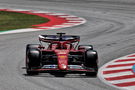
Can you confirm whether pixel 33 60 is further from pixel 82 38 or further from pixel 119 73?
pixel 82 38

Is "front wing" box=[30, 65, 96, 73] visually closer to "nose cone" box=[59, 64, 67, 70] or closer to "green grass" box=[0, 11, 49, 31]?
"nose cone" box=[59, 64, 67, 70]

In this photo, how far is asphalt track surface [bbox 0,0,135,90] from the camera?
12746 millimetres

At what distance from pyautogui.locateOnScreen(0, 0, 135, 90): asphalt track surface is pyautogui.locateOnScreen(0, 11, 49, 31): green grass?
2.71 meters

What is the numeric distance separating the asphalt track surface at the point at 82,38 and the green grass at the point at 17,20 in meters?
2.71

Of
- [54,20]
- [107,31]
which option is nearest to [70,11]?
[54,20]

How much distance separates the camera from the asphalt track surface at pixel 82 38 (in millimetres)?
12746

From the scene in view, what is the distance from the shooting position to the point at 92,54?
13836mm

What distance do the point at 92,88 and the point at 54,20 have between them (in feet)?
59.4

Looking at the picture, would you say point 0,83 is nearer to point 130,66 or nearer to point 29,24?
point 130,66

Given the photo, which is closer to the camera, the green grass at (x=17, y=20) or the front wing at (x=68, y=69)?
the front wing at (x=68, y=69)

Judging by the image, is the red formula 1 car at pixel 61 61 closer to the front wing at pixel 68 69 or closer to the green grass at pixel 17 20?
the front wing at pixel 68 69

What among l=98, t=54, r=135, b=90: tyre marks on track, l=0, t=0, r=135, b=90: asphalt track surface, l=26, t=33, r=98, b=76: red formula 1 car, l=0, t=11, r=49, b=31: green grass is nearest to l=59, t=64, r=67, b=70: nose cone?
l=26, t=33, r=98, b=76: red formula 1 car

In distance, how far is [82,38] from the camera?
22156 millimetres

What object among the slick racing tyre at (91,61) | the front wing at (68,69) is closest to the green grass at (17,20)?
the front wing at (68,69)
